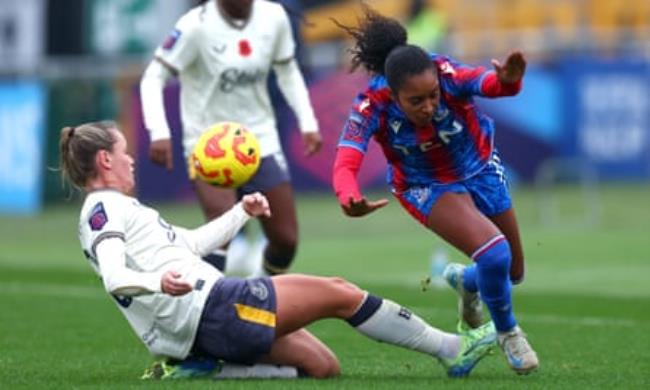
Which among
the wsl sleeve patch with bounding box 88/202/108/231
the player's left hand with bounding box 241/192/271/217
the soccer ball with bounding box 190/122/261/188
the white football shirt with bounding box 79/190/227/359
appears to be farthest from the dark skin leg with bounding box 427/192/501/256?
the wsl sleeve patch with bounding box 88/202/108/231

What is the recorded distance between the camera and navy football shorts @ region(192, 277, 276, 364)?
873cm

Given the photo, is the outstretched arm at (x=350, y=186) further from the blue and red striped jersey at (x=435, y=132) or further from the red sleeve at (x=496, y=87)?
the red sleeve at (x=496, y=87)

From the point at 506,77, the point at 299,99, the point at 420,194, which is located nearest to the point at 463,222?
the point at 420,194

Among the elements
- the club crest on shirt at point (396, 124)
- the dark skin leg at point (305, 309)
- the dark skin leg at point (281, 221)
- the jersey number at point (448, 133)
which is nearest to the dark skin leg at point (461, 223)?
the jersey number at point (448, 133)

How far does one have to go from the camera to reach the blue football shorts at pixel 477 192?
9633 millimetres

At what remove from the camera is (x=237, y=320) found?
8711 millimetres

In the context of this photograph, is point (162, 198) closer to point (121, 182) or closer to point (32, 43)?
point (32, 43)

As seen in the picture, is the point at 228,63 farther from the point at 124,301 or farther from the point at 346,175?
the point at 124,301

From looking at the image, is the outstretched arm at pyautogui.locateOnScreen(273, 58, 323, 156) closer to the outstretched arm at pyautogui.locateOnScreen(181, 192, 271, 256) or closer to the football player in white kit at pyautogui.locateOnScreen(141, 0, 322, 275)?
the football player in white kit at pyautogui.locateOnScreen(141, 0, 322, 275)

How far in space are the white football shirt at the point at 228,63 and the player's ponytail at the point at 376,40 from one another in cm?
287

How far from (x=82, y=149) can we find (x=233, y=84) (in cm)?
385

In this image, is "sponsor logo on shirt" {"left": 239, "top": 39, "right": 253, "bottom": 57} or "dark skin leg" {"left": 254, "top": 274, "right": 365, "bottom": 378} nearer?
"dark skin leg" {"left": 254, "top": 274, "right": 365, "bottom": 378}

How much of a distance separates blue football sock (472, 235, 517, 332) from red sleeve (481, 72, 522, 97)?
78 centimetres

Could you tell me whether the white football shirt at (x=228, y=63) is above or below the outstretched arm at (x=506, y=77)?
below
